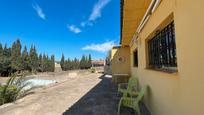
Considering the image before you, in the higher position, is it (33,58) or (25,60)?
(33,58)

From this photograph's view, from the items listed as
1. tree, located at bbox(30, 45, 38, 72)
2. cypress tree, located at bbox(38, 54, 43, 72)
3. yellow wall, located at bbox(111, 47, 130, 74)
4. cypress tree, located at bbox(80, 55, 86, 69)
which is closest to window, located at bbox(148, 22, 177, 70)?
yellow wall, located at bbox(111, 47, 130, 74)

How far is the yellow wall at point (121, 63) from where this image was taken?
41.1 feet

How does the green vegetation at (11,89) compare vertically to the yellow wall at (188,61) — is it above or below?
below

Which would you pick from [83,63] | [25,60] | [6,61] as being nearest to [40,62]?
[25,60]

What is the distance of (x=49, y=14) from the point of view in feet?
73.7

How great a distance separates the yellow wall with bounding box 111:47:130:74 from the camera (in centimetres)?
1252

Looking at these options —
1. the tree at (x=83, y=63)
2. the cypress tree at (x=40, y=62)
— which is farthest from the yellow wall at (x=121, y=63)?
the tree at (x=83, y=63)

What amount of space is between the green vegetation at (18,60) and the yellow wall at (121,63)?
24230 millimetres

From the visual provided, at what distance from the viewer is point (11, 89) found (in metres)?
6.55

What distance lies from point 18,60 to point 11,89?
32.8 meters

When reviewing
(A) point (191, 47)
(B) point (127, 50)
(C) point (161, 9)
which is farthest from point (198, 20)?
(B) point (127, 50)

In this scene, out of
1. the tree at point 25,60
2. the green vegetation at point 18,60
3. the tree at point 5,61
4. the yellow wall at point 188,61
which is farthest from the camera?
the tree at point 25,60

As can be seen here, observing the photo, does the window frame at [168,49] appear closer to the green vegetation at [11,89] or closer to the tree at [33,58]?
the green vegetation at [11,89]

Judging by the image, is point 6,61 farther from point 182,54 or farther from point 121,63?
point 182,54
